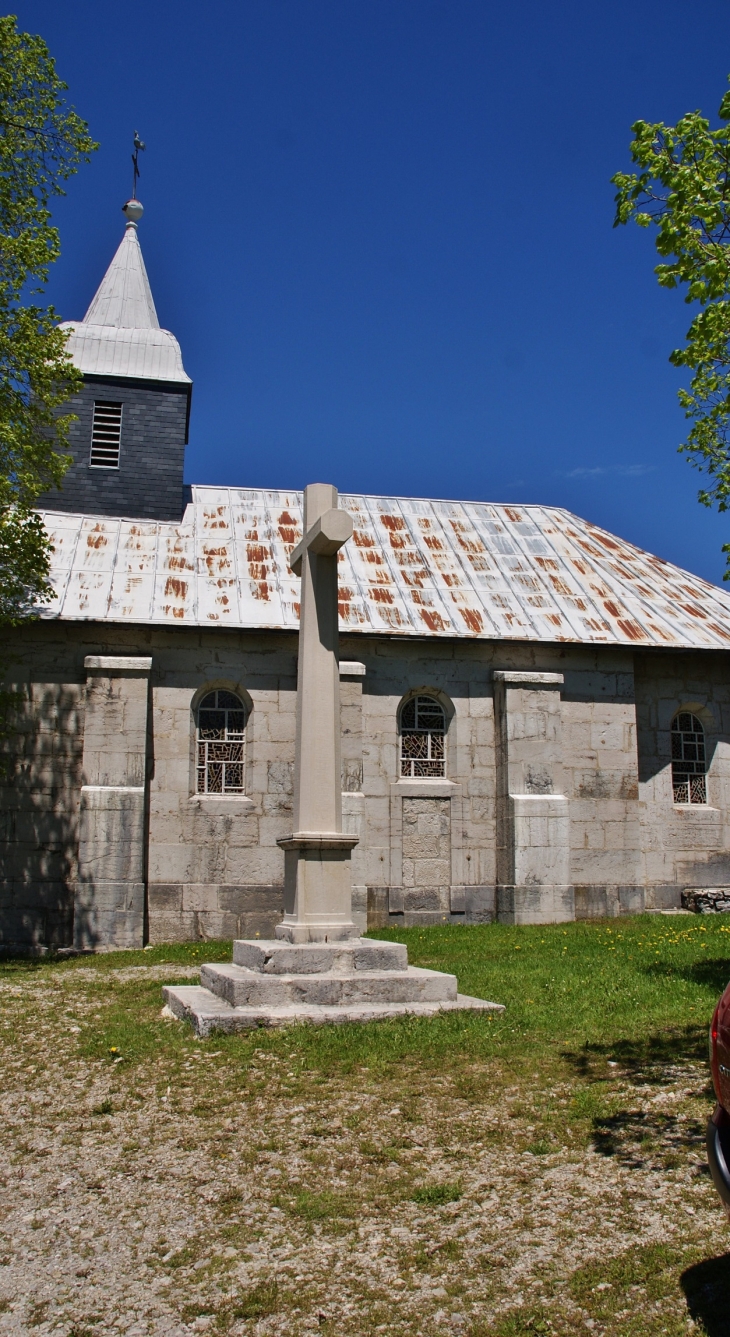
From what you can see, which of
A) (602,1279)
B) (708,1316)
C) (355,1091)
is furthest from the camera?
(355,1091)

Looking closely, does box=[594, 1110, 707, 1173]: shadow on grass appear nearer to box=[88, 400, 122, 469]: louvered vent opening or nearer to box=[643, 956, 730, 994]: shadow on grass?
box=[643, 956, 730, 994]: shadow on grass

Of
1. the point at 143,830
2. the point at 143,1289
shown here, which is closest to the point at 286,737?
the point at 143,830

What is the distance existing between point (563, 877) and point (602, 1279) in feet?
41.7

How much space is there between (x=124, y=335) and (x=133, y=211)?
147 inches

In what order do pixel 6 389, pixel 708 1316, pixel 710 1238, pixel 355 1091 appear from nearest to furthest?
1. pixel 708 1316
2. pixel 710 1238
3. pixel 355 1091
4. pixel 6 389

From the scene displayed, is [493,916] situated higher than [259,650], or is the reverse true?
[259,650]

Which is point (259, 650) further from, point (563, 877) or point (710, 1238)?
point (710, 1238)

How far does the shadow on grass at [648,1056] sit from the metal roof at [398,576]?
986 cm

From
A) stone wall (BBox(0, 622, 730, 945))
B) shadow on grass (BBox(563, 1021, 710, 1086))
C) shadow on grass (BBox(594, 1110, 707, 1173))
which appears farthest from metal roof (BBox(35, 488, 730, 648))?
shadow on grass (BBox(594, 1110, 707, 1173))

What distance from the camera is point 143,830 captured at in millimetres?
15352

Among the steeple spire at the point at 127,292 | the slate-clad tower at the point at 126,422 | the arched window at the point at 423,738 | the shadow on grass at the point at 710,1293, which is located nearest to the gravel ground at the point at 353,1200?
the shadow on grass at the point at 710,1293

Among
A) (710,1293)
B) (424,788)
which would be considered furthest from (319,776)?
(424,788)

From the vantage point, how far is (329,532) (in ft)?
30.6

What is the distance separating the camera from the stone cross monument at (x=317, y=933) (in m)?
8.14
